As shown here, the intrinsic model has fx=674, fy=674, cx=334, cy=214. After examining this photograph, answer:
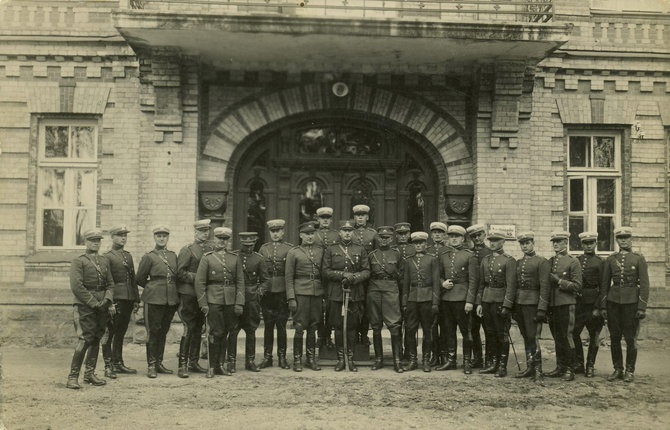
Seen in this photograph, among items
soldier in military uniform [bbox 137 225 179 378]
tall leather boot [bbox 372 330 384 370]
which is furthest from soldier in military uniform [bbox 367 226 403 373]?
soldier in military uniform [bbox 137 225 179 378]

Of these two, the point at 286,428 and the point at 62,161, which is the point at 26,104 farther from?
the point at 286,428

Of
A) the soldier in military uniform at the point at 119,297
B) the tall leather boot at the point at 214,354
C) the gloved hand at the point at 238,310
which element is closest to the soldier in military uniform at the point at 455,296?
the gloved hand at the point at 238,310

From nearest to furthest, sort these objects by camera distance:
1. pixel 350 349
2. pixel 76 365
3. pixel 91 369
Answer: pixel 76 365, pixel 91 369, pixel 350 349

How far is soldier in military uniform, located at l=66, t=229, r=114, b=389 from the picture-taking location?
7273 millimetres

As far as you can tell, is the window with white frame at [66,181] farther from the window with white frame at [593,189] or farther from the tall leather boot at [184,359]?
the window with white frame at [593,189]

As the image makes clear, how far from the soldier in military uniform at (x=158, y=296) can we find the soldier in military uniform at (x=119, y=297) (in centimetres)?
16

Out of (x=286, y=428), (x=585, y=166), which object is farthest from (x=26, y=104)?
(x=585, y=166)

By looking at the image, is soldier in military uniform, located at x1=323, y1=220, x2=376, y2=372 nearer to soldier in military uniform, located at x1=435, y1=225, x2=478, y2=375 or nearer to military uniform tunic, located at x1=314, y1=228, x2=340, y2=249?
military uniform tunic, located at x1=314, y1=228, x2=340, y2=249

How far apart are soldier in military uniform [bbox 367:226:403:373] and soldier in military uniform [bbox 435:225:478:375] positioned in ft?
1.96

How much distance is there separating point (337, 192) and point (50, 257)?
458 cm

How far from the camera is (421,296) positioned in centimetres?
837

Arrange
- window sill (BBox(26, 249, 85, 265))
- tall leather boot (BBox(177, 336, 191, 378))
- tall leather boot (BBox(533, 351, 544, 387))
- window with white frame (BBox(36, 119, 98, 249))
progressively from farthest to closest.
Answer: window with white frame (BBox(36, 119, 98, 249))
window sill (BBox(26, 249, 85, 265))
tall leather boot (BBox(177, 336, 191, 378))
tall leather boot (BBox(533, 351, 544, 387))

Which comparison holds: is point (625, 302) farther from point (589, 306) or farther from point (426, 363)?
point (426, 363)

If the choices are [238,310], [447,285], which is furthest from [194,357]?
[447,285]
